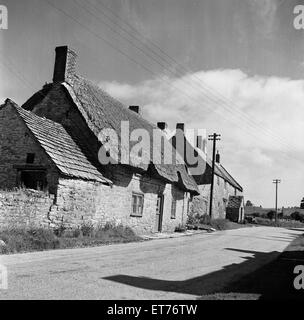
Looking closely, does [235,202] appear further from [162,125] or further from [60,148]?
[60,148]

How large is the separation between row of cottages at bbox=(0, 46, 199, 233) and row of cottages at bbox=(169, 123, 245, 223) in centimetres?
1494

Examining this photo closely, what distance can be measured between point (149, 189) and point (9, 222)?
10.7 meters

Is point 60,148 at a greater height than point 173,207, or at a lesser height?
greater

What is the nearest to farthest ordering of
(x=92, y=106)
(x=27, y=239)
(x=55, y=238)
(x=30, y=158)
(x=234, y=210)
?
(x=27, y=239) < (x=55, y=238) < (x=30, y=158) < (x=92, y=106) < (x=234, y=210)

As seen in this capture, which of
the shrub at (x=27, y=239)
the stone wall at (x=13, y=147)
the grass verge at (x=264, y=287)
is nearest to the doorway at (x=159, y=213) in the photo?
the stone wall at (x=13, y=147)

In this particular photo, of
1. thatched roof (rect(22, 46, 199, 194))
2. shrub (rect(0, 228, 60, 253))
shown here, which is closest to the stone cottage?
thatched roof (rect(22, 46, 199, 194))

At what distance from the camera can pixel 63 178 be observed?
14.4 m

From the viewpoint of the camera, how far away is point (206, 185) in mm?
42656

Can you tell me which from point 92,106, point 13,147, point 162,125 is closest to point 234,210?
point 162,125

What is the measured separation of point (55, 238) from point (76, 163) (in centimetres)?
420

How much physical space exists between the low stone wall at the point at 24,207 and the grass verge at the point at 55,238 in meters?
0.33

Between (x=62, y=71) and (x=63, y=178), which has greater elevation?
(x=62, y=71)
